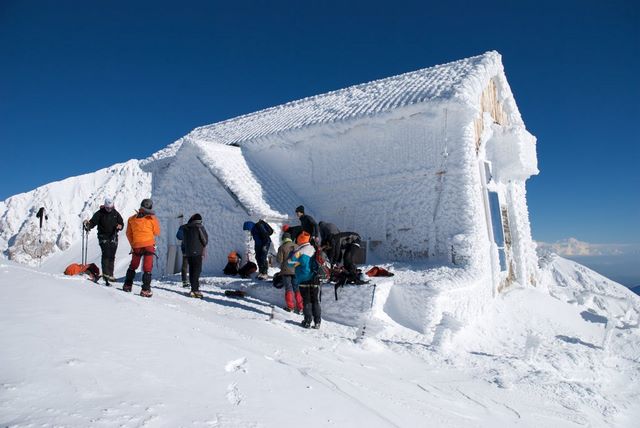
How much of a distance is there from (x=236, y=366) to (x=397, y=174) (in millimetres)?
8014

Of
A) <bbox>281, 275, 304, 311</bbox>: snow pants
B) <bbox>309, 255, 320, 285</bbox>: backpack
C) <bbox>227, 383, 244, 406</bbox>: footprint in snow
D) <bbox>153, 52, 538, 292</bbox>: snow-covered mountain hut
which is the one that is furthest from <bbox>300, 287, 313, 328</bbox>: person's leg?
<bbox>227, 383, 244, 406</bbox>: footprint in snow

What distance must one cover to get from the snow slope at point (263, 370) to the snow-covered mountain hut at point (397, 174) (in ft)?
7.57

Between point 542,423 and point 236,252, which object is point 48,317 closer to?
point 542,423

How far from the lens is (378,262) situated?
10.9 m

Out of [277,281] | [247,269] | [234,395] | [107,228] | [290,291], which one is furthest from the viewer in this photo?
[247,269]

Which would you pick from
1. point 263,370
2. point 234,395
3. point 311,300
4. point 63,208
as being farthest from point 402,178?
point 63,208

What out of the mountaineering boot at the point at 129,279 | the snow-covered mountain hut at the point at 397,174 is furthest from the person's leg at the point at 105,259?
the snow-covered mountain hut at the point at 397,174

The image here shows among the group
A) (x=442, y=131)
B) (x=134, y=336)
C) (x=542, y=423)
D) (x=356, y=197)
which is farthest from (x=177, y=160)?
(x=542, y=423)

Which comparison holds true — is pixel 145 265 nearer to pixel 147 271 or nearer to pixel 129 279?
pixel 147 271

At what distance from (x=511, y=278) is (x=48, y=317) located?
1131cm

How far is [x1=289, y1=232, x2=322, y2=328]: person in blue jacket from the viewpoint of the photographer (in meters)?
7.19

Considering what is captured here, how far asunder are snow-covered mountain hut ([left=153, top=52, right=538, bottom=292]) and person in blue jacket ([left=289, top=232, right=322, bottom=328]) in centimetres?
344

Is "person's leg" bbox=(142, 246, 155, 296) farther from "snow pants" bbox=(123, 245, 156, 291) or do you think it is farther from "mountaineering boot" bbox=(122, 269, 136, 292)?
"mountaineering boot" bbox=(122, 269, 136, 292)

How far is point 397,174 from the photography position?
10930 mm
